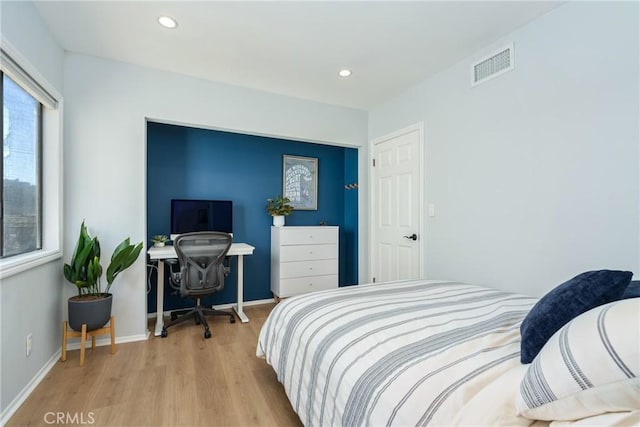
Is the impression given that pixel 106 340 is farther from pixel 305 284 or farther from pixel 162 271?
pixel 305 284

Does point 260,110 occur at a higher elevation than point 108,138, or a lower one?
higher

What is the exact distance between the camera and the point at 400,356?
41.8 inches

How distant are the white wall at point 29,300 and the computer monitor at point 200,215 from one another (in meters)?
1.09

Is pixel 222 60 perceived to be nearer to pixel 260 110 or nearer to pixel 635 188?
pixel 260 110

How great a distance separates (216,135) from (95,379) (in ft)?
8.70

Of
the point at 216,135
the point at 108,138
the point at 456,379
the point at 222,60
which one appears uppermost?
the point at 222,60

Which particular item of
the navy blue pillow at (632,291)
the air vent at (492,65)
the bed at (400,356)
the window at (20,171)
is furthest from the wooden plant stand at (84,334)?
the air vent at (492,65)

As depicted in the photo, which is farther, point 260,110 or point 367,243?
point 367,243

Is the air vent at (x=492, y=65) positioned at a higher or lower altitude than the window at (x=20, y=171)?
higher

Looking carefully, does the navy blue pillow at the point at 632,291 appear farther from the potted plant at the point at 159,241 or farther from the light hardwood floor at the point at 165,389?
the potted plant at the point at 159,241

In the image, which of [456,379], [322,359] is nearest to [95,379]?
[322,359]

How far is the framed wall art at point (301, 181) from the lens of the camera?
4.03m

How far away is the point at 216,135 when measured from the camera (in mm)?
3600

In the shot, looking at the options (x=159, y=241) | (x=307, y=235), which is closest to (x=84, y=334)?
(x=159, y=241)
